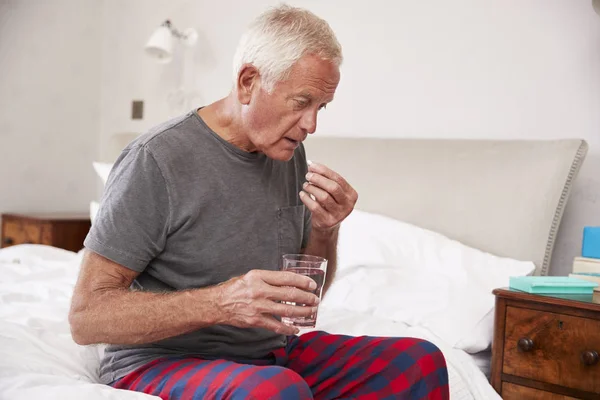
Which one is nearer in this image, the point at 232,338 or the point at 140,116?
the point at 232,338

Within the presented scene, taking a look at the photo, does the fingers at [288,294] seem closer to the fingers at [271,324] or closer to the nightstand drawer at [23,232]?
the fingers at [271,324]

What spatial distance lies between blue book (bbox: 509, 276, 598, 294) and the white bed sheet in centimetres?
24

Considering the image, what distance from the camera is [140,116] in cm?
399

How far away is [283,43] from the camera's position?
1389 millimetres

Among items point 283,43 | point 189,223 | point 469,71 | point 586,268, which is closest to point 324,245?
point 189,223

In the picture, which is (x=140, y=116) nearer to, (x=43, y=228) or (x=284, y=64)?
(x=43, y=228)

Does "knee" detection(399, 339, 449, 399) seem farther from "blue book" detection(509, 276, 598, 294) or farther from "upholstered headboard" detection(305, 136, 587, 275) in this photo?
"upholstered headboard" detection(305, 136, 587, 275)

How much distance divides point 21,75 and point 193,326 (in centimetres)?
312

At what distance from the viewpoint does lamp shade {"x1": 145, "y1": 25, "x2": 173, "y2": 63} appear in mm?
3551

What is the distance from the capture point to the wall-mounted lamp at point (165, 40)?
355 cm

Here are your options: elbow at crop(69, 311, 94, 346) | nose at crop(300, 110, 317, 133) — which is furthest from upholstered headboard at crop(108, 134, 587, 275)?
elbow at crop(69, 311, 94, 346)

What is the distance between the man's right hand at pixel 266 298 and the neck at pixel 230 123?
37 cm

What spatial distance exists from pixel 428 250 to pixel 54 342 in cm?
120

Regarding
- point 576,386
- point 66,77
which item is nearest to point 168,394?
point 576,386
